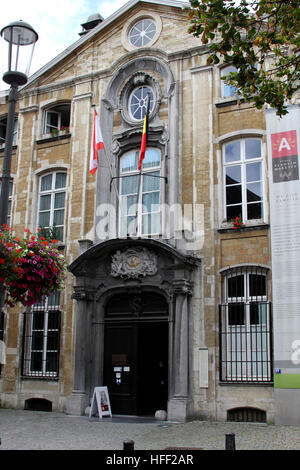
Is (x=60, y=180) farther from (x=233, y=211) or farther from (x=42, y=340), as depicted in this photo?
(x=233, y=211)

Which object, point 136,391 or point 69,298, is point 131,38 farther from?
point 136,391

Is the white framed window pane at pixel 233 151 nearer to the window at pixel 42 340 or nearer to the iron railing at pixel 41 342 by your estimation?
the window at pixel 42 340

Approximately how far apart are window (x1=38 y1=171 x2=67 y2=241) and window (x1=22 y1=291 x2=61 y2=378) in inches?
87.5

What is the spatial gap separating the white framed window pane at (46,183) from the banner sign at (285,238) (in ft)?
24.2

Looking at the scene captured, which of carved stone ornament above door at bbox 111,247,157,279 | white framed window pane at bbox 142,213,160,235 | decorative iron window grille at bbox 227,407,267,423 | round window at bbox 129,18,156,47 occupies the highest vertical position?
round window at bbox 129,18,156,47

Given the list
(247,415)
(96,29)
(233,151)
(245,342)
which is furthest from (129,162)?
(247,415)

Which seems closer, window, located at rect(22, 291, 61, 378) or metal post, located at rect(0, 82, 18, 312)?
metal post, located at rect(0, 82, 18, 312)

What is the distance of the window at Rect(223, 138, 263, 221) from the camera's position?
1473cm

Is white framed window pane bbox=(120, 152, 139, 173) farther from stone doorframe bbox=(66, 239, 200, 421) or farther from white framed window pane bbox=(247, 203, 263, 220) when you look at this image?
white framed window pane bbox=(247, 203, 263, 220)

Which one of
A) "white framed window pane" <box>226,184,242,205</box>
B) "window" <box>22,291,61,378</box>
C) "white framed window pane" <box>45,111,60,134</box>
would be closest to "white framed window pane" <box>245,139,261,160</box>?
"white framed window pane" <box>226,184,242,205</box>

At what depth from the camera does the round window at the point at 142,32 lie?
1739 cm

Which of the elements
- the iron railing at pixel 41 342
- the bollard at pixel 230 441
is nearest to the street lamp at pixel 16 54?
the bollard at pixel 230 441

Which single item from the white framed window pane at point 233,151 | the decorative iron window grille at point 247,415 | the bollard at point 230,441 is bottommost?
the decorative iron window grille at point 247,415

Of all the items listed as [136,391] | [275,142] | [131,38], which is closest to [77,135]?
[131,38]
